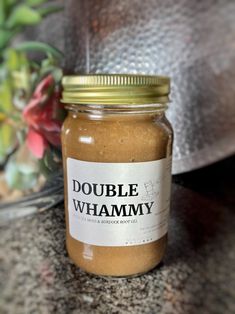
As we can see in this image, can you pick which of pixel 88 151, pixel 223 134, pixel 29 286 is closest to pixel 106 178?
pixel 88 151

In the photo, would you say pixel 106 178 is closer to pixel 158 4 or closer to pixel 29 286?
pixel 29 286

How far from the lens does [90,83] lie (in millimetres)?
359

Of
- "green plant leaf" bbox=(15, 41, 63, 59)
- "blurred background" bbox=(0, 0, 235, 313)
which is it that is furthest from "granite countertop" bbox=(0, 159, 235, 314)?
"green plant leaf" bbox=(15, 41, 63, 59)

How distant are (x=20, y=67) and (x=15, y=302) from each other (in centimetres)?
27

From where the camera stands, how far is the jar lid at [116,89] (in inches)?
13.8

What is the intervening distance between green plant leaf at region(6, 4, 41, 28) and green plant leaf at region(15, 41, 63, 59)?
0.09ft

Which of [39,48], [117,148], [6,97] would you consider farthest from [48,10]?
[117,148]

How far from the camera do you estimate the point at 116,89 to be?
1.15ft

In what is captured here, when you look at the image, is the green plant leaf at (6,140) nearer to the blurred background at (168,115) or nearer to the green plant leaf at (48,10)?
the blurred background at (168,115)

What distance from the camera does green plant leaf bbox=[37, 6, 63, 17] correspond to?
0.52 meters

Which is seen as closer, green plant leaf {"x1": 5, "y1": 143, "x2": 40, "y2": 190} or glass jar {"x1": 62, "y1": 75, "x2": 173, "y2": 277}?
glass jar {"x1": 62, "y1": 75, "x2": 173, "y2": 277}

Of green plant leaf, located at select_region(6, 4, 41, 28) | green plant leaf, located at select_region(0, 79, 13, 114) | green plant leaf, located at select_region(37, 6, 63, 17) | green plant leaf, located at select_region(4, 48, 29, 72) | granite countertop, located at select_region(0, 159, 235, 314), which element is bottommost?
granite countertop, located at select_region(0, 159, 235, 314)

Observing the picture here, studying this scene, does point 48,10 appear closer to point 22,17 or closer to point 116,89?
point 22,17

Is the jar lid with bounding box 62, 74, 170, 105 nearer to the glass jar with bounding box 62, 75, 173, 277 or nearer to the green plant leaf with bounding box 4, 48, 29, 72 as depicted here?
the glass jar with bounding box 62, 75, 173, 277
